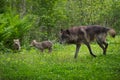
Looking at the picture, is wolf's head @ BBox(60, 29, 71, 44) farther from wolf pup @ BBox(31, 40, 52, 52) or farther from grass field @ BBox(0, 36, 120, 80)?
wolf pup @ BBox(31, 40, 52, 52)

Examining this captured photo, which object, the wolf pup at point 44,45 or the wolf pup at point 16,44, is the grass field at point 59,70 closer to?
the wolf pup at point 16,44

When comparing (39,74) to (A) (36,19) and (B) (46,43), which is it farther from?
(A) (36,19)

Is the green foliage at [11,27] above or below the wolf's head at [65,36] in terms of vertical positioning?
below

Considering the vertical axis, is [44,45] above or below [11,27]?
below

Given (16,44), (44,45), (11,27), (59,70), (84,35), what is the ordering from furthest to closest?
1. (44,45)
2. (11,27)
3. (16,44)
4. (84,35)
5. (59,70)

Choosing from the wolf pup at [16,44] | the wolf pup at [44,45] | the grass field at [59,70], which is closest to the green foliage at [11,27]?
the wolf pup at [16,44]

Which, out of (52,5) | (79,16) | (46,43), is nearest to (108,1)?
(79,16)

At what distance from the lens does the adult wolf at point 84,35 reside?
14516mm

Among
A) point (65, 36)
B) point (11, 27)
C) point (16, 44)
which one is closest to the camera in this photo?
point (65, 36)

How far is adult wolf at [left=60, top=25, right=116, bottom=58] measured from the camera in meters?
14.5

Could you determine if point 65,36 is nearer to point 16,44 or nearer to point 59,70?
point 16,44

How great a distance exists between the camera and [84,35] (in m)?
14.9

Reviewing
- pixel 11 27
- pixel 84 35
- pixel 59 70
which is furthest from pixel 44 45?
pixel 59 70

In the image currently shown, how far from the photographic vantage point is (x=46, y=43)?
18.2 meters
